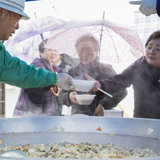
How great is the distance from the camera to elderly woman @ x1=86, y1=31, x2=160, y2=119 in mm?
2863

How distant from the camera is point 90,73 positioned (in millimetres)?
3449

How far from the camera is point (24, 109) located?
12.4 ft

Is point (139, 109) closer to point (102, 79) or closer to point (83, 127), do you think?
point (102, 79)

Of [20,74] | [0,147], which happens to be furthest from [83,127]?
[20,74]

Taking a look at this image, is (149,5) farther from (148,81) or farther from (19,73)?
(19,73)

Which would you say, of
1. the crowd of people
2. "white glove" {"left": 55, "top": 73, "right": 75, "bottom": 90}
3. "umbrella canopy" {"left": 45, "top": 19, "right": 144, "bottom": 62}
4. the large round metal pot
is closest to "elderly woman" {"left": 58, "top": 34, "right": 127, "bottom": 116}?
the crowd of people

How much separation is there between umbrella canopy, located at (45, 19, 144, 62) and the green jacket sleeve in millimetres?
1730

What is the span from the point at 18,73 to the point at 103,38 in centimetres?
199

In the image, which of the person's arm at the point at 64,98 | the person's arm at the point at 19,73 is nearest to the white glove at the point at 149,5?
the person's arm at the point at 19,73

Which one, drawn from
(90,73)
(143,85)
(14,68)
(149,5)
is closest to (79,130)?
(14,68)

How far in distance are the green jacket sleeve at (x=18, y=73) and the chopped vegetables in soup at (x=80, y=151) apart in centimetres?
53

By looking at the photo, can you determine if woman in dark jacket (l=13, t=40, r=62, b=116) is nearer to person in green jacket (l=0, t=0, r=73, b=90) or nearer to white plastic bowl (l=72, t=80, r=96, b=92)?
white plastic bowl (l=72, t=80, r=96, b=92)

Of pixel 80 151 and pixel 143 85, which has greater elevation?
pixel 143 85

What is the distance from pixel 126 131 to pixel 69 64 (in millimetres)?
2394
